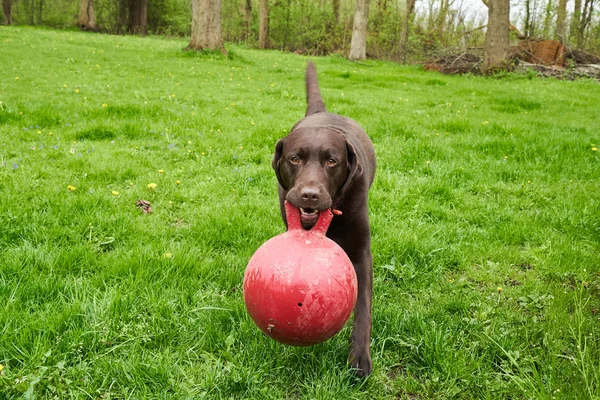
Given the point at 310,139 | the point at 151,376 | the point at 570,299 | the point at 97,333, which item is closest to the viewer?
the point at 151,376

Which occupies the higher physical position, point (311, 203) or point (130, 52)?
point (130, 52)

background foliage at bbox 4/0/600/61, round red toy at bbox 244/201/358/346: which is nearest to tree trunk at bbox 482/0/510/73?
background foliage at bbox 4/0/600/61

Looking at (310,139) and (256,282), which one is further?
(310,139)

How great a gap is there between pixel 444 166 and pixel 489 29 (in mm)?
12575

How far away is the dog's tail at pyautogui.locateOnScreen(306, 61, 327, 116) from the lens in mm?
4559

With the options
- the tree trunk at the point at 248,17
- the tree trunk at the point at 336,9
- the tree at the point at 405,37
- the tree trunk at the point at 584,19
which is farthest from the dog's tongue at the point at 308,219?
the tree trunk at the point at 336,9

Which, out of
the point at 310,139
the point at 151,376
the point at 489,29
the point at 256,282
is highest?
the point at 489,29

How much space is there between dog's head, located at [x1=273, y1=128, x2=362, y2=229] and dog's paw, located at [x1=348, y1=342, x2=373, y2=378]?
695 millimetres

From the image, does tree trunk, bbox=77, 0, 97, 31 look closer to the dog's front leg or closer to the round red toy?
the dog's front leg

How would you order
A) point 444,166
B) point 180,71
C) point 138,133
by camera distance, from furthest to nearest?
point 180,71, point 138,133, point 444,166

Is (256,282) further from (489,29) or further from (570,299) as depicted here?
(489,29)

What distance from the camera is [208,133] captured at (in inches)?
270

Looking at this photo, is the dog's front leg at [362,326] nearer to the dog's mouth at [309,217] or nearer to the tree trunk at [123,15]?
the dog's mouth at [309,217]

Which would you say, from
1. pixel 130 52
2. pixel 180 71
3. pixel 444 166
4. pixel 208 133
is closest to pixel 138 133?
pixel 208 133
